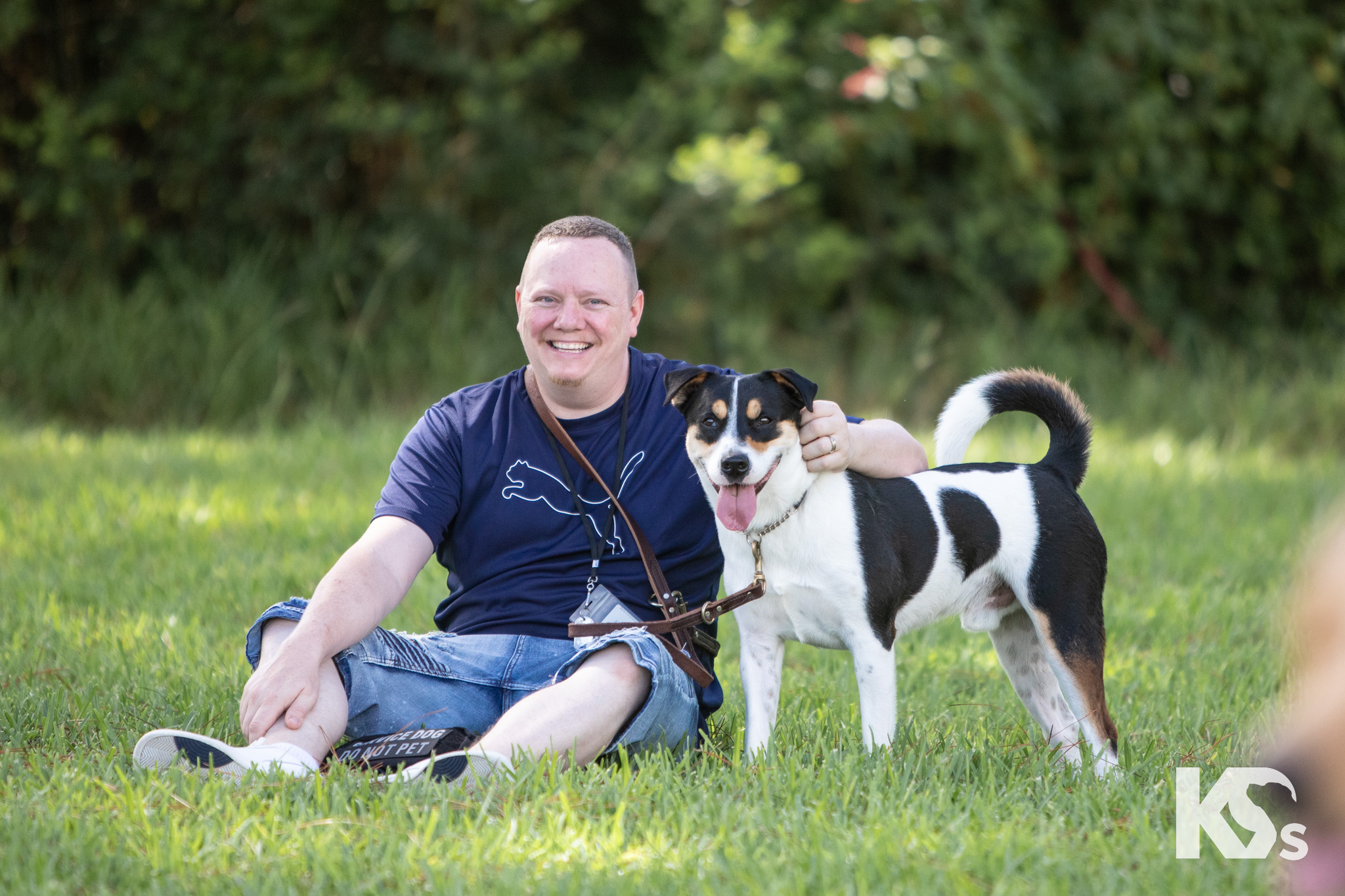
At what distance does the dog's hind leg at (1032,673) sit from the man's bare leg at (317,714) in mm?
1856

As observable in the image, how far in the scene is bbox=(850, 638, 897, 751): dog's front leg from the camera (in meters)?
3.22

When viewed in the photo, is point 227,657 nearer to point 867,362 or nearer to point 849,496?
point 849,496

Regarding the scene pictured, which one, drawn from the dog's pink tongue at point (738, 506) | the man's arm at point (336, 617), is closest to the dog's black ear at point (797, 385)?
the dog's pink tongue at point (738, 506)

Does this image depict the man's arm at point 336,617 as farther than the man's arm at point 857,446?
No

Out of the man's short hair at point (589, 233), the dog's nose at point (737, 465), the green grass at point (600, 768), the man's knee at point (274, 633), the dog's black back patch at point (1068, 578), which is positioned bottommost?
the green grass at point (600, 768)

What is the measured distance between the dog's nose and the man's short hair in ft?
2.51

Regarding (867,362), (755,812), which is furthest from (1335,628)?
(867,362)

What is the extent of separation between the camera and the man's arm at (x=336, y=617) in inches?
122

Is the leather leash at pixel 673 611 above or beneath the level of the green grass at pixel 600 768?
→ above

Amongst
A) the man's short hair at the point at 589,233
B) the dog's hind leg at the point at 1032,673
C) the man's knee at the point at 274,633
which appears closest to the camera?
the man's knee at the point at 274,633

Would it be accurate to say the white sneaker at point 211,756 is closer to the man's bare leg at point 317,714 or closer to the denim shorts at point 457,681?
the man's bare leg at point 317,714

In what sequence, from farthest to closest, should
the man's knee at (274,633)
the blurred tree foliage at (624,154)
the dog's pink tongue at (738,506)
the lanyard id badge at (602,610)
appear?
the blurred tree foliage at (624,154), the lanyard id badge at (602,610), the man's knee at (274,633), the dog's pink tongue at (738,506)

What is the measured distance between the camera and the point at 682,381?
11.1 ft

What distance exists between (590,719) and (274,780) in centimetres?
77
